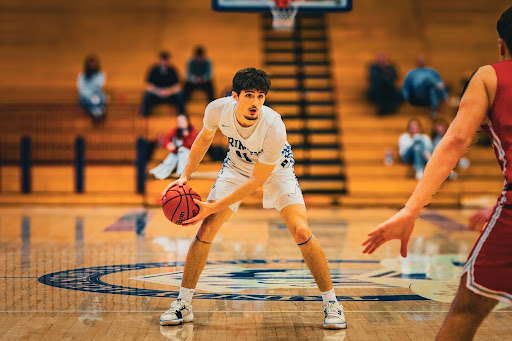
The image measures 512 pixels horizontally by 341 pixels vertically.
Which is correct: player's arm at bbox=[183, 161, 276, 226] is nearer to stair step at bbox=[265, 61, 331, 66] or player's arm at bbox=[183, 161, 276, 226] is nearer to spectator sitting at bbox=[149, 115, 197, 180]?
spectator sitting at bbox=[149, 115, 197, 180]

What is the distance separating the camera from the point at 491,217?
270 centimetres

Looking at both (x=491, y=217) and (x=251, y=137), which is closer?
(x=491, y=217)

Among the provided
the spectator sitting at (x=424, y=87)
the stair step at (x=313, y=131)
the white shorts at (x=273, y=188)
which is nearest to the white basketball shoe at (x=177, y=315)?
the white shorts at (x=273, y=188)

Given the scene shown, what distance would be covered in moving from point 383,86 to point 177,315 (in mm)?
10415

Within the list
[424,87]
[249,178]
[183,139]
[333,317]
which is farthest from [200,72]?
[333,317]

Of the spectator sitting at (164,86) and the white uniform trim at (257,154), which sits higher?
the spectator sitting at (164,86)

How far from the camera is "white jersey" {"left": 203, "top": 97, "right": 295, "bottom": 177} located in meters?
4.32

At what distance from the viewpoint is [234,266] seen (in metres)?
6.58

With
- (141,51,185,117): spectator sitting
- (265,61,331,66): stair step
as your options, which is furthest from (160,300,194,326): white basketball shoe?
(265,61,331,66): stair step

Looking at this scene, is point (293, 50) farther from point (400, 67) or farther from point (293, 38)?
point (400, 67)

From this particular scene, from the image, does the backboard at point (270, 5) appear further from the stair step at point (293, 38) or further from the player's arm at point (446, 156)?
the player's arm at point (446, 156)

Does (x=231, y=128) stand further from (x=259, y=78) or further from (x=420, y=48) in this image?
(x=420, y=48)

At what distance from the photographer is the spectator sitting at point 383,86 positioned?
13836mm

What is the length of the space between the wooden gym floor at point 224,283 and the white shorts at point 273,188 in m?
0.74
